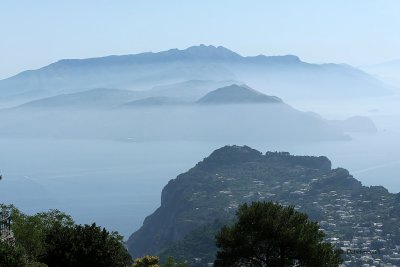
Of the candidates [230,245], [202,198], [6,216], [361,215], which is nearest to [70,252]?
[6,216]

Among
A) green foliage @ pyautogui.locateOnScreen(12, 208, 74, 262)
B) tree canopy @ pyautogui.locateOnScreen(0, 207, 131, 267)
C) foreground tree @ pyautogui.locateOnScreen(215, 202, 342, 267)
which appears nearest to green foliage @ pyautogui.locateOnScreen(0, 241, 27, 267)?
tree canopy @ pyautogui.locateOnScreen(0, 207, 131, 267)

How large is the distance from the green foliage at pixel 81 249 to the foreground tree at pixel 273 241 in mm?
5427

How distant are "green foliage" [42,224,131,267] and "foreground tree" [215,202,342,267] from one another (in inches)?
214

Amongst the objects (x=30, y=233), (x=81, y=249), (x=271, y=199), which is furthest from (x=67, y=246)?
(x=271, y=199)

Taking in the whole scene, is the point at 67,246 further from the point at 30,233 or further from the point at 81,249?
the point at 30,233

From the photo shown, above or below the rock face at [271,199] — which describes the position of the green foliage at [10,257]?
above

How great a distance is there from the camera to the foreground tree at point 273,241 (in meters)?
30.3

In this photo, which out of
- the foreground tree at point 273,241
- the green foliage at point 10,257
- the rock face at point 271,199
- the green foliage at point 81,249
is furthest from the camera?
the rock face at point 271,199

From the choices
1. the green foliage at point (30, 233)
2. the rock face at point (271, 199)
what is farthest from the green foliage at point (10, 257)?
the rock face at point (271, 199)

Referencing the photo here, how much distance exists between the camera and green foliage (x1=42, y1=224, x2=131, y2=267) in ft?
97.8

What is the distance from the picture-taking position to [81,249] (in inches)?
1174

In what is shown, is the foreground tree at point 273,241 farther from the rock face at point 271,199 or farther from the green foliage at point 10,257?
the rock face at point 271,199

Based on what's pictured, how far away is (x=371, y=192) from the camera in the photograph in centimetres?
18525

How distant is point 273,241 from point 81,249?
343 inches
